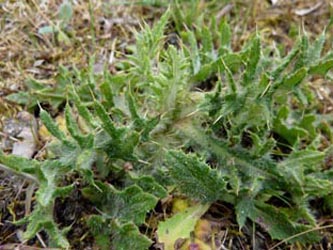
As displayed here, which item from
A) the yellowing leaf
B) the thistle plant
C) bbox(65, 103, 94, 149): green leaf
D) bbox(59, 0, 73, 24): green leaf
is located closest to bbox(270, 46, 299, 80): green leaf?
the thistle plant

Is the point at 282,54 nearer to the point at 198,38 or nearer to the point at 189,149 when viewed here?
the point at 198,38

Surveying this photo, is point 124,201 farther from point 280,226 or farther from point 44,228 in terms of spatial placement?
point 280,226

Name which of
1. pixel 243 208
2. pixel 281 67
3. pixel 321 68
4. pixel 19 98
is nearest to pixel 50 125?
pixel 19 98

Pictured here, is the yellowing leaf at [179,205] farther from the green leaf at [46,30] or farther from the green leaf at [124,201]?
the green leaf at [46,30]

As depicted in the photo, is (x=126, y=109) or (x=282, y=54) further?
(x=282, y=54)

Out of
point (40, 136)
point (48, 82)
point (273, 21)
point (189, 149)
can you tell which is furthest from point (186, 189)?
point (273, 21)

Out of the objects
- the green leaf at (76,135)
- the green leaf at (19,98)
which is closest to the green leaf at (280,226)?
the green leaf at (76,135)
